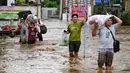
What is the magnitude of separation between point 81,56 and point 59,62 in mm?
1832

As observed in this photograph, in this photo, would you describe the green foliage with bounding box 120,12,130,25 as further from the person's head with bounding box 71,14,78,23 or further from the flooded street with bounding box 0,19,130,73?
the person's head with bounding box 71,14,78,23

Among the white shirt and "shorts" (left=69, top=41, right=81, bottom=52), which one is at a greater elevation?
the white shirt

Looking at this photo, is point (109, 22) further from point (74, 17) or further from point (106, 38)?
point (74, 17)

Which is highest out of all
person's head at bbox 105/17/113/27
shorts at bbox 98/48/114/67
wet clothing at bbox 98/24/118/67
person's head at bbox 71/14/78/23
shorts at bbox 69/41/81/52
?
person's head at bbox 105/17/113/27

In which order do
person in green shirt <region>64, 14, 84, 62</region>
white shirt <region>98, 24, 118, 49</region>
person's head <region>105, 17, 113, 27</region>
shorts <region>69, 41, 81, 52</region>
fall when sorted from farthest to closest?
shorts <region>69, 41, 81, 52</region> → person in green shirt <region>64, 14, 84, 62</region> → white shirt <region>98, 24, 118, 49</region> → person's head <region>105, 17, 113, 27</region>

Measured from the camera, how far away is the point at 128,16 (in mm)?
42781

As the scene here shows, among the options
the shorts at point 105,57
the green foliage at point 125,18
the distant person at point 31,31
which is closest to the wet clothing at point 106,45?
the shorts at point 105,57

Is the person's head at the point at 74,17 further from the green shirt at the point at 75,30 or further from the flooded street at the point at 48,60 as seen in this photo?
the flooded street at the point at 48,60

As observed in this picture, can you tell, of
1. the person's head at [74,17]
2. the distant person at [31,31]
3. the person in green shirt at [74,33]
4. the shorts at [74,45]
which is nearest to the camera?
the person's head at [74,17]

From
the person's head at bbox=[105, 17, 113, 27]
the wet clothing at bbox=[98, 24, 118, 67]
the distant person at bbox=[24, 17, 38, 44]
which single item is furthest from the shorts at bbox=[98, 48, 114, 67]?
the distant person at bbox=[24, 17, 38, 44]

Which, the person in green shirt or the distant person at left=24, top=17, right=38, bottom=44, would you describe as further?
the distant person at left=24, top=17, right=38, bottom=44

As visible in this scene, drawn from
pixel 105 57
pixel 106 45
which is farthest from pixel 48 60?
pixel 106 45

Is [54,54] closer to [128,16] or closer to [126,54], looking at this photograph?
[126,54]

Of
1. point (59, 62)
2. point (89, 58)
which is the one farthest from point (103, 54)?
point (89, 58)
